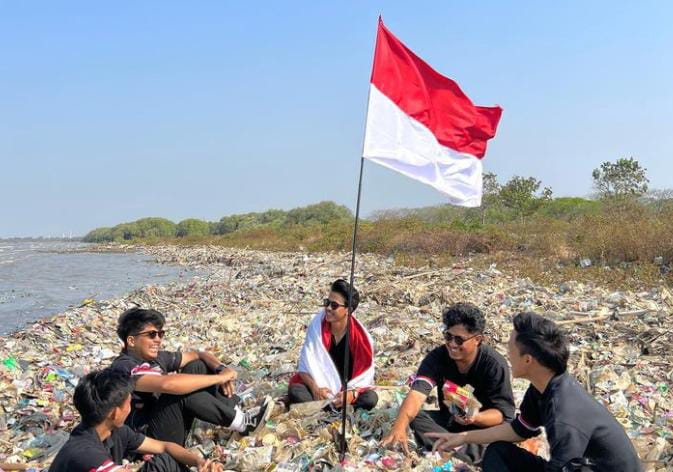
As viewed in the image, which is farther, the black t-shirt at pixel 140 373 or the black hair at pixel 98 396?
the black t-shirt at pixel 140 373

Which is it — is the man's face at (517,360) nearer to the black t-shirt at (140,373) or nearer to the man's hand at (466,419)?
the man's hand at (466,419)

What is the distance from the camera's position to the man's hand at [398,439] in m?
3.89

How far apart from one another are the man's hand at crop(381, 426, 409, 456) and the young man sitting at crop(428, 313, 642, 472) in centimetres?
67

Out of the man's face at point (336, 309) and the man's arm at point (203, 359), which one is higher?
the man's face at point (336, 309)

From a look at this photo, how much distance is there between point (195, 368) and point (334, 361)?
46.0 inches

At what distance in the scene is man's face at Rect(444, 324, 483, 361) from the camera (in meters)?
3.94

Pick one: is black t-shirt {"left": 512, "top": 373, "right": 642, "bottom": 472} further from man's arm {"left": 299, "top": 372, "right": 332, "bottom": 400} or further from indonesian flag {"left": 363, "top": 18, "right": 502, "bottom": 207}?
man's arm {"left": 299, "top": 372, "right": 332, "bottom": 400}

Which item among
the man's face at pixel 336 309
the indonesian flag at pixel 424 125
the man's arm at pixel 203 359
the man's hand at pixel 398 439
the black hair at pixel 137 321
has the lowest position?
the man's hand at pixel 398 439

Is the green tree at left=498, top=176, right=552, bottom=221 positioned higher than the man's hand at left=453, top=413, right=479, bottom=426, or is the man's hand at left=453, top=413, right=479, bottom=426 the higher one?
the green tree at left=498, top=176, right=552, bottom=221

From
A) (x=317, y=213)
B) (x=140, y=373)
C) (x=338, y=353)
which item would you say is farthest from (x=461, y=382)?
(x=317, y=213)

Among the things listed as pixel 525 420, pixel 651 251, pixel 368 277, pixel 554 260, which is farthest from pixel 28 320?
pixel 651 251

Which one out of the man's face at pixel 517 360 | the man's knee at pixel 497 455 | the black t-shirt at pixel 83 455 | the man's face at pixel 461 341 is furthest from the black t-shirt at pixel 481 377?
the black t-shirt at pixel 83 455

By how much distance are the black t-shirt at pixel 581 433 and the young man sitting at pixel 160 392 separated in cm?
248

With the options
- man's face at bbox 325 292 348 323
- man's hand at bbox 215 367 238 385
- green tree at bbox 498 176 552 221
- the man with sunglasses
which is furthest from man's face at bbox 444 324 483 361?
green tree at bbox 498 176 552 221
